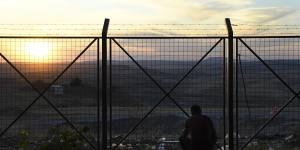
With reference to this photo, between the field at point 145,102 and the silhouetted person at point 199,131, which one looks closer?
the silhouetted person at point 199,131

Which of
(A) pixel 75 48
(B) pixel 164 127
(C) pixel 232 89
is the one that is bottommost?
(B) pixel 164 127

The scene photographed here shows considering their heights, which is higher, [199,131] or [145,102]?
[199,131]

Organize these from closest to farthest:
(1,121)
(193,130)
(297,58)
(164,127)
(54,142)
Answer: (193,130) < (54,142) < (297,58) < (164,127) < (1,121)

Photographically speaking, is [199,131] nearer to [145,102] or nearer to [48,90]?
[48,90]

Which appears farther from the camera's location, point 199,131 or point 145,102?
point 145,102

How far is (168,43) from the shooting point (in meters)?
13.3

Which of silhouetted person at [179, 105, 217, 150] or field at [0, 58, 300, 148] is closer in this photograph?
silhouetted person at [179, 105, 217, 150]

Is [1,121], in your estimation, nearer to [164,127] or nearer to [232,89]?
[164,127]

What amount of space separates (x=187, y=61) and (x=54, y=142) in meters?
3.71

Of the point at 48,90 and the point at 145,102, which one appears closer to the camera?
the point at 48,90

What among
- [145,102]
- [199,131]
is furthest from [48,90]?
[145,102]

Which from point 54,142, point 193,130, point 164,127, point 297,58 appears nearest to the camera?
point 193,130

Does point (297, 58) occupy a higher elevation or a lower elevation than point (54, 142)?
higher

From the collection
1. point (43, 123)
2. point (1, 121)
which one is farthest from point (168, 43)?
point (1, 121)
